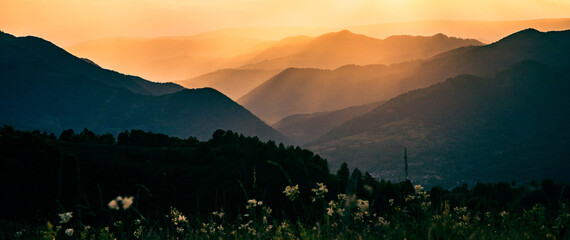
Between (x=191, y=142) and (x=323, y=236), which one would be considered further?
(x=191, y=142)

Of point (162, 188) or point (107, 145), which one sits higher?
point (107, 145)

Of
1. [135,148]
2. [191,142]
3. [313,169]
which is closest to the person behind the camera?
[313,169]

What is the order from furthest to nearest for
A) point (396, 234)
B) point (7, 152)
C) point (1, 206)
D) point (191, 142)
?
point (191, 142)
point (7, 152)
point (1, 206)
point (396, 234)

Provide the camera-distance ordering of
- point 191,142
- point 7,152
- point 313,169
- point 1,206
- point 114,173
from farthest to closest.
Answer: point 191,142 → point 313,169 → point 114,173 → point 7,152 → point 1,206

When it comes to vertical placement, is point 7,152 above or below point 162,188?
above

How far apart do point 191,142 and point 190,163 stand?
2036cm

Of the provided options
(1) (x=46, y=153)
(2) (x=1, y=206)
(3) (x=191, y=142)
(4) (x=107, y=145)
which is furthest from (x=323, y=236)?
(3) (x=191, y=142)

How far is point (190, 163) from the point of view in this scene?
10275 centimetres

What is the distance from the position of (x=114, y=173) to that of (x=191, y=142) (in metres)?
39.2

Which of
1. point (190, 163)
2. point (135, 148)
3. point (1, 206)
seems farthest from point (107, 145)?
point (1, 206)

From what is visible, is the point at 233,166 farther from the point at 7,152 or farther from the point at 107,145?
the point at 7,152

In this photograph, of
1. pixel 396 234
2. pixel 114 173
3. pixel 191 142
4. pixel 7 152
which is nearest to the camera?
pixel 396 234

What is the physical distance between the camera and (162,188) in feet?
279

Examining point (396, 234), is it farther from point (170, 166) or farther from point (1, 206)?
point (170, 166)
